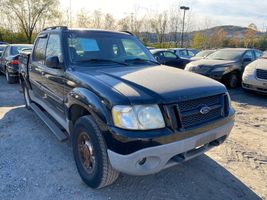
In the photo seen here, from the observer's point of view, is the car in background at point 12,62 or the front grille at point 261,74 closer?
the front grille at point 261,74

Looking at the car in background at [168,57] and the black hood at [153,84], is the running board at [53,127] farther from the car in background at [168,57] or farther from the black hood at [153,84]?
the car in background at [168,57]

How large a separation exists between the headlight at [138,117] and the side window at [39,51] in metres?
2.66

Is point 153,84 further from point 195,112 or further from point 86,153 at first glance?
point 86,153

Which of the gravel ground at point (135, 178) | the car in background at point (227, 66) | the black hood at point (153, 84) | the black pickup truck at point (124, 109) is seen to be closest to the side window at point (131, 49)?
the black pickup truck at point (124, 109)

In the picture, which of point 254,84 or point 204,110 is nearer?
point 204,110

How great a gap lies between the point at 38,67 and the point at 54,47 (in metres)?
0.91

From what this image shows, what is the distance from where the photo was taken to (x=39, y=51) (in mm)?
4773

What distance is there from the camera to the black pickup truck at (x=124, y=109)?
7.85 ft


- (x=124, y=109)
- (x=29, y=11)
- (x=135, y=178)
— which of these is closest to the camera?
(x=124, y=109)

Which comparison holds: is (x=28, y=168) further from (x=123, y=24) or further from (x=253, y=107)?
(x=123, y=24)

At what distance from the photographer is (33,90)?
17.6ft

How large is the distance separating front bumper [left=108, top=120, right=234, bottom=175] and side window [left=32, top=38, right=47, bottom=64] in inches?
111

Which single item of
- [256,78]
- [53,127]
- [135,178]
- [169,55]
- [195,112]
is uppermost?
[169,55]

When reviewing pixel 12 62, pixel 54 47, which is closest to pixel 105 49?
pixel 54 47
